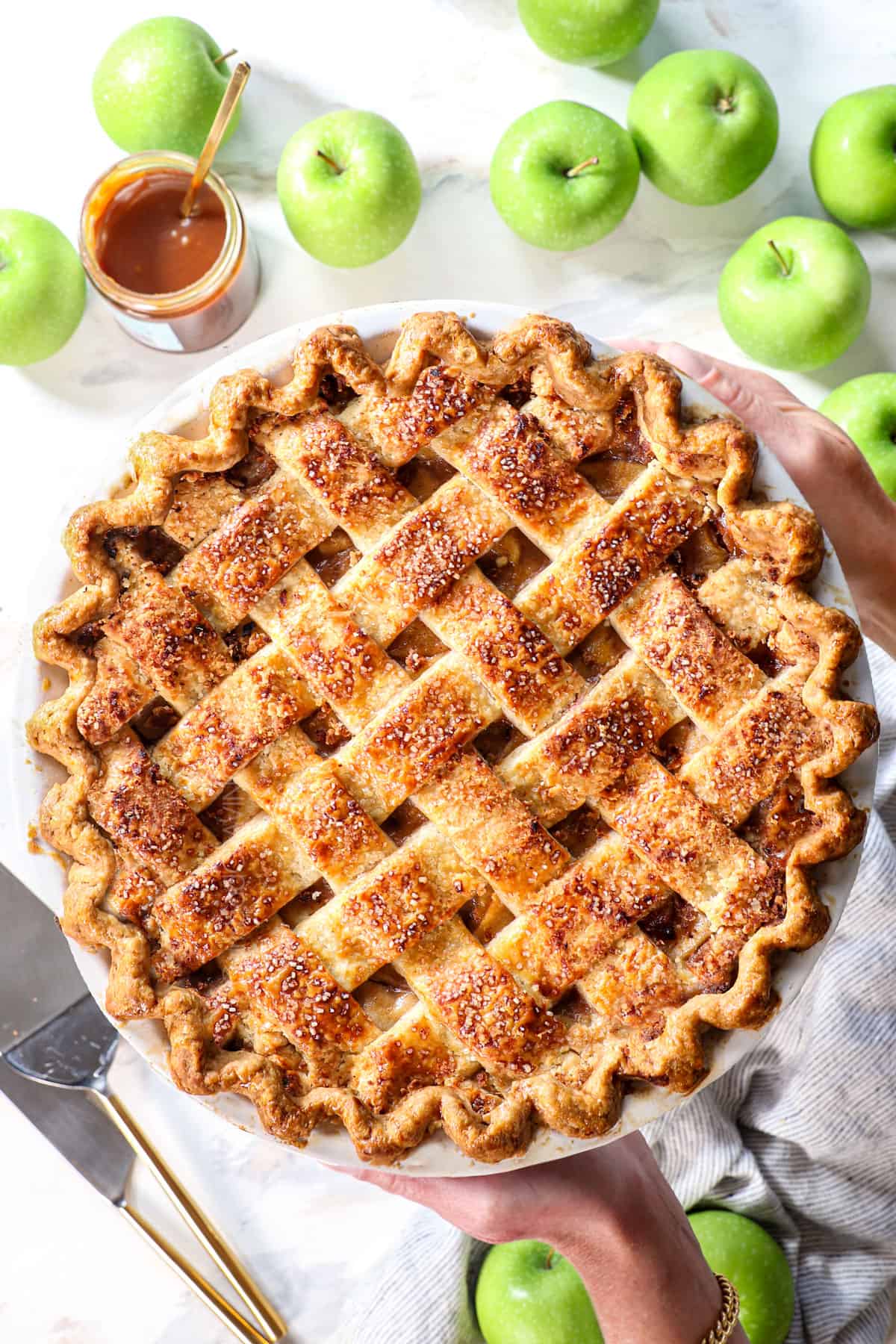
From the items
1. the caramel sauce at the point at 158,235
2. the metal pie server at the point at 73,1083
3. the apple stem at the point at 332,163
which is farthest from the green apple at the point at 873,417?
→ the metal pie server at the point at 73,1083

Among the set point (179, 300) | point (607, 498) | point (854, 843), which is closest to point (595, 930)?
point (854, 843)

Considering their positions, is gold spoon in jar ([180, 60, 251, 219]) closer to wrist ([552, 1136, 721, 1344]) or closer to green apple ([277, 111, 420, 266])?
green apple ([277, 111, 420, 266])

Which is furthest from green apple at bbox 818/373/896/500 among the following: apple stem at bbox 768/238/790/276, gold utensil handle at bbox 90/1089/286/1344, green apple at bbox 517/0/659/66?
gold utensil handle at bbox 90/1089/286/1344

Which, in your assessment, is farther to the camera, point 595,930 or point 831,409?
point 831,409

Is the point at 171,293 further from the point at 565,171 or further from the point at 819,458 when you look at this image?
the point at 819,458

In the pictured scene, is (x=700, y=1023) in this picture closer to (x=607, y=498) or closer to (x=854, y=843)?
(x=854, y=843)

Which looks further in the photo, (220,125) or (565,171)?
(565,171)

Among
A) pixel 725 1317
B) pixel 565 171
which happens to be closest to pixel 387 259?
pixel 565 171
